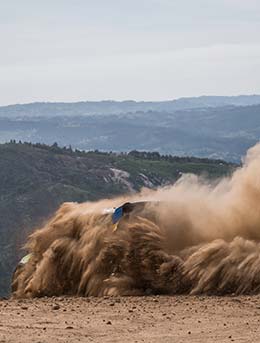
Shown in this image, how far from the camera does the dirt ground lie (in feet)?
26.2

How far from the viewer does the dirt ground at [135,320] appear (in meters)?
7.98

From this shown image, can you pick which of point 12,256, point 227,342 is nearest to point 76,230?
point 227,342

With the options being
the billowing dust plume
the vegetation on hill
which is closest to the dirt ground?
the billowing dust plume

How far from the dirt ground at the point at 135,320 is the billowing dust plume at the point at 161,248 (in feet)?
1.79

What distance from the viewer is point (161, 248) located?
463 inches

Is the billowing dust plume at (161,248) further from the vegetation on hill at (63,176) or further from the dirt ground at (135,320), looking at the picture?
the vegetation on hill at (63,176)

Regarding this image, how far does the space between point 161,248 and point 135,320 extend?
2890mm

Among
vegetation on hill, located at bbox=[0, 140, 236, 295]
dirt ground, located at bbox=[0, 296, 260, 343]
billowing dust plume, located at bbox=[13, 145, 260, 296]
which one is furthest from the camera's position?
vegetation on hill, located at bbox=[0, 140, 236, 295]

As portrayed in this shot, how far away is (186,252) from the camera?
11.7m

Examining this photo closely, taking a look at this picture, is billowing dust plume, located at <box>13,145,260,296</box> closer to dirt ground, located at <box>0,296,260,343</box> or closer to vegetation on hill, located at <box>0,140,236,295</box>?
dirt ground, located at <box>0,296,260,343</box>

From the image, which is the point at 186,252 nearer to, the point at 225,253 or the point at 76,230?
the point at 225,253

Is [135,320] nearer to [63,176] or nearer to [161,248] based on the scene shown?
[161,248]

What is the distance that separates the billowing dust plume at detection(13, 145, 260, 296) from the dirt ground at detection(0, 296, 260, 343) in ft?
1.79

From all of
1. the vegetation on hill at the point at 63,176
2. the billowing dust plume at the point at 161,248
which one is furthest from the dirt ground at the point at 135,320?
the vegetation on hill at the point at 63,176
